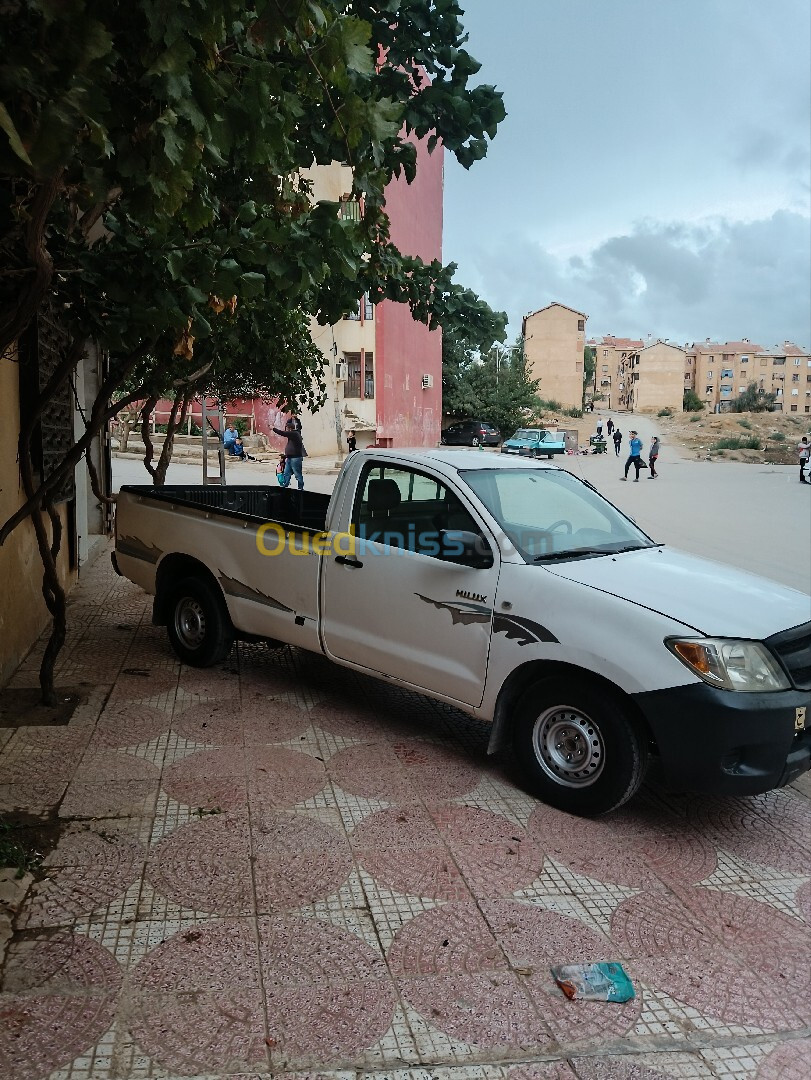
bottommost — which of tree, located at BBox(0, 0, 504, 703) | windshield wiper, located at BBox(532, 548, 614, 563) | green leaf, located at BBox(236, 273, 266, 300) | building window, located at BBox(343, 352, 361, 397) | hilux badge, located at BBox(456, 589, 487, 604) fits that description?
hilux badge, located at BBox(456, 589, 487, 604)

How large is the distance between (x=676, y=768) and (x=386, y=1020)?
1636mm

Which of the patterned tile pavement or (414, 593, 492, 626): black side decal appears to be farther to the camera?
(414, 593, 492, 626): black side decal

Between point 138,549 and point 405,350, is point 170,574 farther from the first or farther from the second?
point 405,350

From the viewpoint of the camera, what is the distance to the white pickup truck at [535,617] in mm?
3424

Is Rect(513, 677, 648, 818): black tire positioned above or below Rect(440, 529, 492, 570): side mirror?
below

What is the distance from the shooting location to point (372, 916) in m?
3.02

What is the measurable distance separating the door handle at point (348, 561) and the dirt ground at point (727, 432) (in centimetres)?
4575

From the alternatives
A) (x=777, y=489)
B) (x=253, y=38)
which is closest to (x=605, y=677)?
(x=253, y=38)

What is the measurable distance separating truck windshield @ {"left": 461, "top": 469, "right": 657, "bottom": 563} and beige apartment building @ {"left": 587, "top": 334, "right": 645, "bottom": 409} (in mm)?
131887

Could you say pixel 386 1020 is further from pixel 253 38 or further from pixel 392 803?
pixel 253 38

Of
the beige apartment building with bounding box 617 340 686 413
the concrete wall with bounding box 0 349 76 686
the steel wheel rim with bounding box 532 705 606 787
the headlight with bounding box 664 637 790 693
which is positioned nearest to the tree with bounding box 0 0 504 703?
the concrete wall with bounding box 0 349 76 686

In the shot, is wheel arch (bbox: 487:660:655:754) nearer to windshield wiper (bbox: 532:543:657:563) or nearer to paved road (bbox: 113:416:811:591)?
windshield wiper (bbox: 532:543:657:563)

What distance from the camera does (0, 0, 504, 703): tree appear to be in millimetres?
2012

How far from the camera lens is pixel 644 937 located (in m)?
2.96
